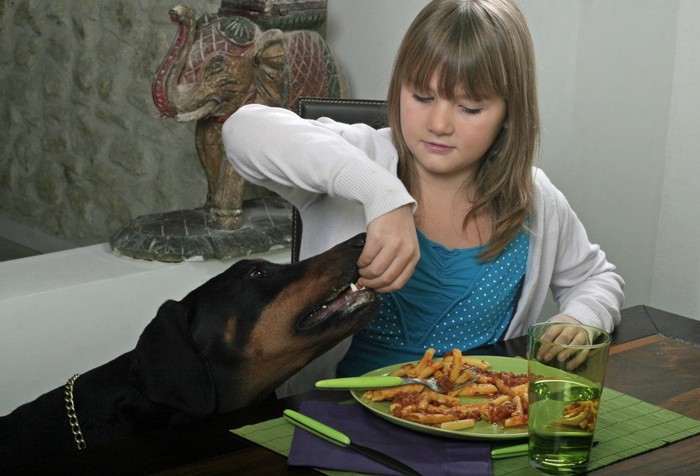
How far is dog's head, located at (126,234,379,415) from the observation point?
4.06 feet

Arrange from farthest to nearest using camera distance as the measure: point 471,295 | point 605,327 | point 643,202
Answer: point 643,202 < point 471,295 < point 605,327

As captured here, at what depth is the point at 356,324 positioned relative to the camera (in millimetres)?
1271

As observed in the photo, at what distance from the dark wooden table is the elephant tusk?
137 centimetres

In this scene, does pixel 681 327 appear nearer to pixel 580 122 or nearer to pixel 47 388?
pixel 580 122

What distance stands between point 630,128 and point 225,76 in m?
0.98

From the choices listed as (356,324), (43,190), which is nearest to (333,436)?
(356,324)

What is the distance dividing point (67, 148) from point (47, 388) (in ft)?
5.64

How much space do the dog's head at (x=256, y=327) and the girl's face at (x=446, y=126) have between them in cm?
29

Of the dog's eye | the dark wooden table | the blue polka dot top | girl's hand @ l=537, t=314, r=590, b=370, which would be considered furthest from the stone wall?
girl's hand @ l=537, t=314, r=590, b=370

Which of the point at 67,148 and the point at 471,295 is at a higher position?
the point at 471,295

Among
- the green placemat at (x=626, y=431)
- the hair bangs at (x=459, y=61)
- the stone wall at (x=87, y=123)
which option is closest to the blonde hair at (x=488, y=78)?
the hair bangs at (x=459, y=61)

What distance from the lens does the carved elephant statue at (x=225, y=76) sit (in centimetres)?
244

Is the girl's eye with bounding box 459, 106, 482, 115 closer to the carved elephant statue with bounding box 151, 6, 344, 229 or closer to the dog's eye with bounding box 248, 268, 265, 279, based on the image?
the dog's eye with bounding box 248, 268, 265, 279

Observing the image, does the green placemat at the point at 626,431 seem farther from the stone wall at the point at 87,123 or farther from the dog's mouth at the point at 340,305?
the stone wall at the point at 87,123
